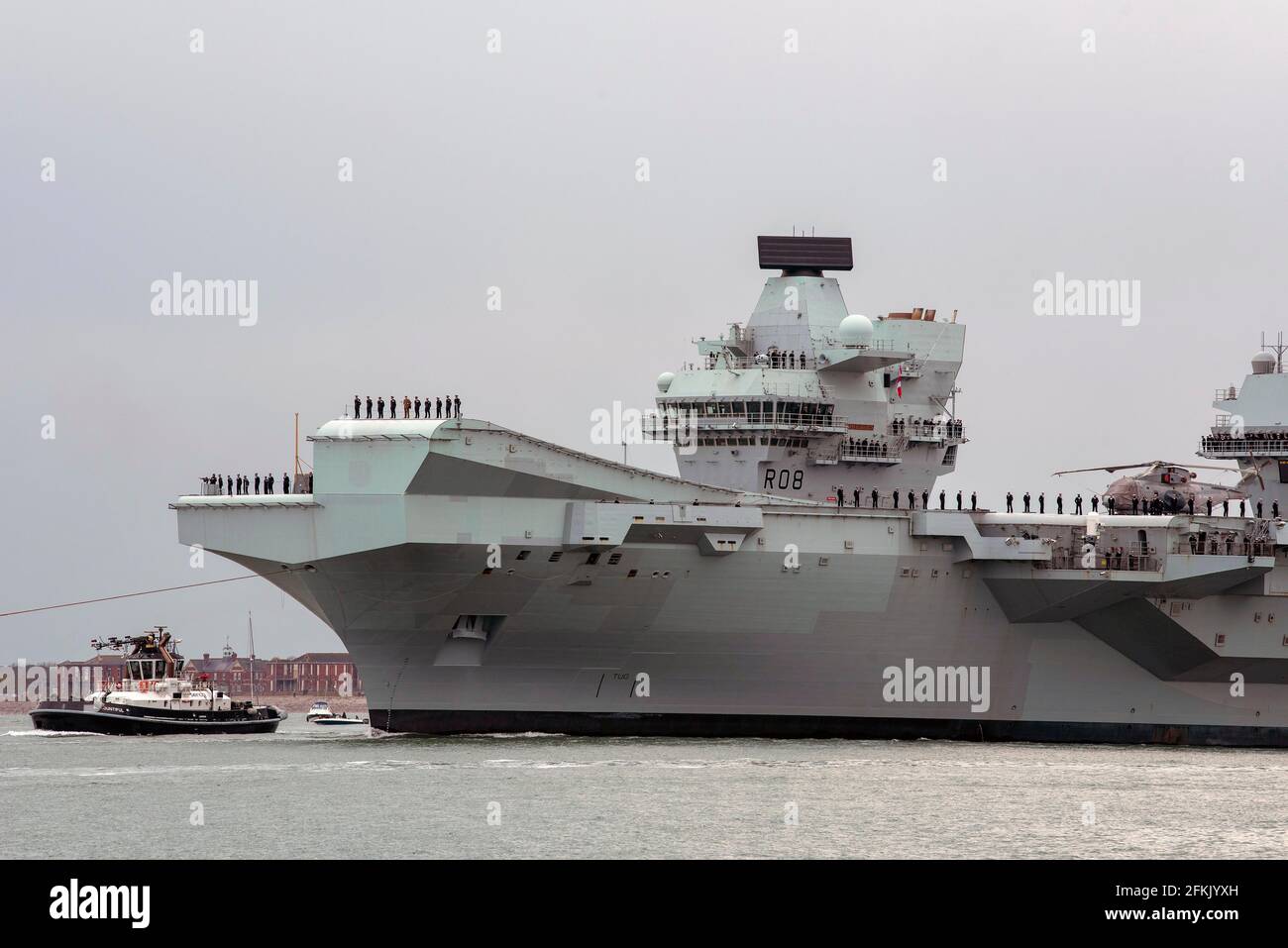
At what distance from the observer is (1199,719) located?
4191 centimetres

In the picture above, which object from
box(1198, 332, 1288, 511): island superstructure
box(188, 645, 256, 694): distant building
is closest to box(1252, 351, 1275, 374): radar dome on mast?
box(1198, 332, 1288, 511): island superstructure

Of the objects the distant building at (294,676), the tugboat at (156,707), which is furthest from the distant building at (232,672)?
the tugboat at (156,707)

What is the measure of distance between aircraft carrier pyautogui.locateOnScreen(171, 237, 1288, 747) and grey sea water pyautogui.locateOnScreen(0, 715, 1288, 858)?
1.39 m

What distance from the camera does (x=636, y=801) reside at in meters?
27.0

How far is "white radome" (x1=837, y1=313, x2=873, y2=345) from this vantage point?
137ft

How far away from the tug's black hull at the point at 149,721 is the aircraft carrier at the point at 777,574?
13919 millimetres

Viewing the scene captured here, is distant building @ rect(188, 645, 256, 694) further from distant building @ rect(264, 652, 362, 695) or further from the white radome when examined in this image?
the white radome

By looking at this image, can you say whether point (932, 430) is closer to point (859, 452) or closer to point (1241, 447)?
point (859, 452)

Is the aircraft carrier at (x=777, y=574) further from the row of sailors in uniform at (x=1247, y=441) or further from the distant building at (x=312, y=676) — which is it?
the distant building at (x=312, y=676)

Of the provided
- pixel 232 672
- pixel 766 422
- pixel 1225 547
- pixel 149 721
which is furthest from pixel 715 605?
pixel 232 672

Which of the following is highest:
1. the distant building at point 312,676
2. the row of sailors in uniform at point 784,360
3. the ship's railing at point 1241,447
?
the row of sailors in uniform at point 784,360

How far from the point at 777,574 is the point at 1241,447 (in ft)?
48.5

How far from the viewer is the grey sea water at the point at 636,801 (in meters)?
23.2
